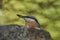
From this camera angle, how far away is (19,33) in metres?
0.97

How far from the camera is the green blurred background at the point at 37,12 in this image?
1036 mm

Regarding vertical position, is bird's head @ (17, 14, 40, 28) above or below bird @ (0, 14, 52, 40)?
above

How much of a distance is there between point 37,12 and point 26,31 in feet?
0.56

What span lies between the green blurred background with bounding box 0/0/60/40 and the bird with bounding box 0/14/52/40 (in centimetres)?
3

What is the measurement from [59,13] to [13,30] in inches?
12.2

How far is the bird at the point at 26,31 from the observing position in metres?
0.96

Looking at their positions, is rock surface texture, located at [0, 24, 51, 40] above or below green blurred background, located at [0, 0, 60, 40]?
below

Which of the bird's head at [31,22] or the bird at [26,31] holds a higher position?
the bird's head at [31,22]

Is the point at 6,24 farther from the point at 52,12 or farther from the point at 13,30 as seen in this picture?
the point at 52,12

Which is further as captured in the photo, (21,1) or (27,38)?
(21,1)

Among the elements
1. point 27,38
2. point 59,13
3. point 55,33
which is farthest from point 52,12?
point 27,38

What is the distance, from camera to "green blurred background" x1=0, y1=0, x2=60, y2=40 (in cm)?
104

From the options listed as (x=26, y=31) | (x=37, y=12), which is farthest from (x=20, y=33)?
(x=37, y=12)

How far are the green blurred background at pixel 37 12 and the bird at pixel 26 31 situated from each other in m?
0.03
